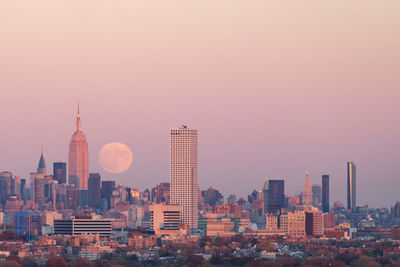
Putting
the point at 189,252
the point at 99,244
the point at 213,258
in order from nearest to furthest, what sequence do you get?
the point at 213,258 → the point at 189,252 → the point at 99,244

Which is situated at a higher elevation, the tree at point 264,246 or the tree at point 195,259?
the tree at point 264,246

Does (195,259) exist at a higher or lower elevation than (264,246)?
lower

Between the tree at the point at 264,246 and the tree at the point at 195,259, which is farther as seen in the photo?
the tree at the point at 264,246

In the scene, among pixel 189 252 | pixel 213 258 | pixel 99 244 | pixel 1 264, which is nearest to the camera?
pixel 1 264

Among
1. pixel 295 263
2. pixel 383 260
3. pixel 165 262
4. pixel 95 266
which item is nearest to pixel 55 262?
pixel 95 266

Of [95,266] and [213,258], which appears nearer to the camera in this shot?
[95,266]

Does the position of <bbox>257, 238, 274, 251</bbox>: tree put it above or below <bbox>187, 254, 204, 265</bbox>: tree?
above

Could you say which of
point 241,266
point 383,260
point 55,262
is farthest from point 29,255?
point 383,260

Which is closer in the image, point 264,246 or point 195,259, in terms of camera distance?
point 195,259

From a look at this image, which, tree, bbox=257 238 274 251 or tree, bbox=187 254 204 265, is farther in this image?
tree, bbox=257 238 274 251

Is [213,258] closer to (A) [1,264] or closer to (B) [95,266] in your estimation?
(B) [95,266]
